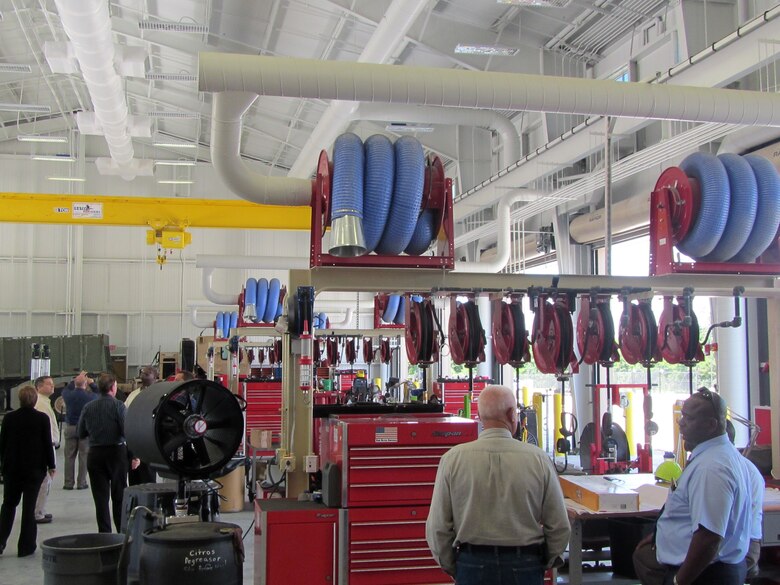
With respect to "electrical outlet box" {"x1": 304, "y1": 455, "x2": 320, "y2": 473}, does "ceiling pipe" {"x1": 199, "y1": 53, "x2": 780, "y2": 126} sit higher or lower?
higher

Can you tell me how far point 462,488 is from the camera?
9.29 feet

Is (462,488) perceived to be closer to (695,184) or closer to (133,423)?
(133,423)

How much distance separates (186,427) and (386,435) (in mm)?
1018

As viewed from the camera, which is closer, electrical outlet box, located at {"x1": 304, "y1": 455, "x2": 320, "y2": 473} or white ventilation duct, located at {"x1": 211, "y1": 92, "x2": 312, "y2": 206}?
electrical outlet box, located at {"x1": 304, "y1": 455, "x2": 320, "y2": 473}

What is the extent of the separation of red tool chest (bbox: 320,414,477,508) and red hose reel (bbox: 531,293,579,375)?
54cm

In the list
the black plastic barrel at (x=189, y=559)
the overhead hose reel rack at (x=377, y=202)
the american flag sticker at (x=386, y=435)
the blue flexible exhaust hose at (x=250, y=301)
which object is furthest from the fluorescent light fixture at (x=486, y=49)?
the black plastic barrel at (x=189, y=559)

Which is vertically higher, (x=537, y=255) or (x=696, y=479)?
(x=537, y=255)

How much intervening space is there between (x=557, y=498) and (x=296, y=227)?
8997 mm

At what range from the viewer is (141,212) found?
1105 cm

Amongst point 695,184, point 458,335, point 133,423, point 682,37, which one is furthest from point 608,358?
point 682,37

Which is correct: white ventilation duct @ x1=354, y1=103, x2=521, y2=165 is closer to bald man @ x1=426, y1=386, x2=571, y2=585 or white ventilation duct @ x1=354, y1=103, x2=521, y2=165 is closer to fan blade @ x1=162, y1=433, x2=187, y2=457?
fan blade @ x1=162, y1=433, x2=187, y2=457

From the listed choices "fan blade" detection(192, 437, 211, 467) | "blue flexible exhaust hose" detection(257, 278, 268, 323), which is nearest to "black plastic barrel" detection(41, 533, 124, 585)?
"fan blade" detection(192, 437, 211, 467)

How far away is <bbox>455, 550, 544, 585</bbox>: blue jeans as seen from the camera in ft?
9.11

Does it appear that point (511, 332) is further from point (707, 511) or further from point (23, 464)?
point (23, 464)
